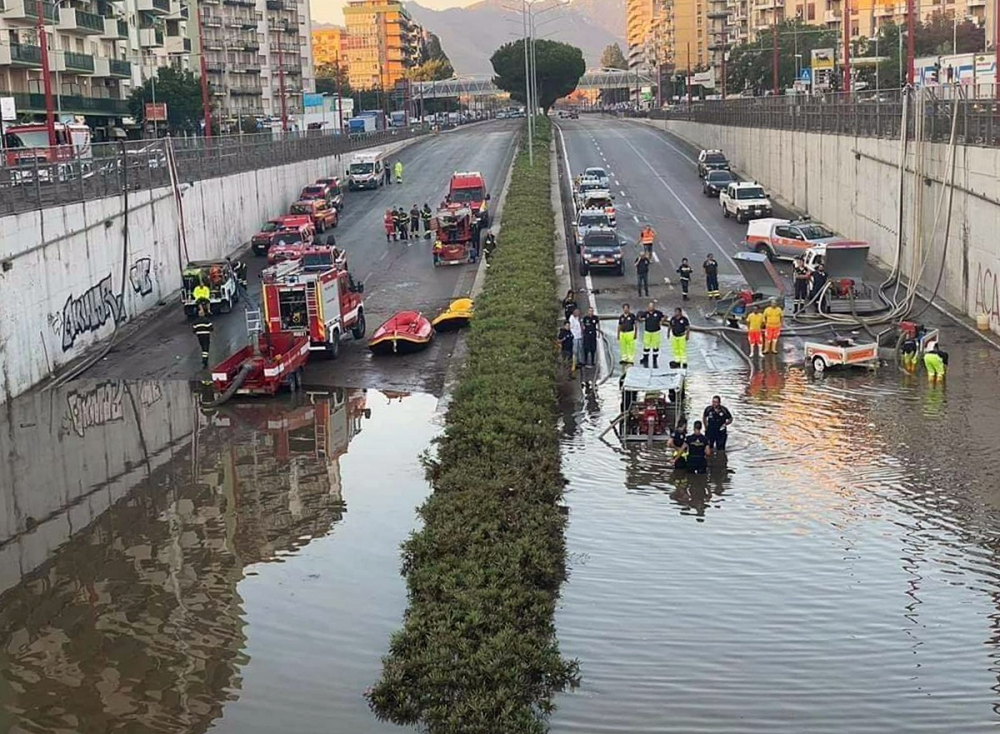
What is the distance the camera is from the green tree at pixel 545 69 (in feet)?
572

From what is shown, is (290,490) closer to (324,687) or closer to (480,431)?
(480,431)

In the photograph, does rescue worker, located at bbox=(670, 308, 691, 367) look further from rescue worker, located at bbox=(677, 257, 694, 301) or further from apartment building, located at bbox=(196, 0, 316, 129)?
apartment building, located at bbox=(196, 0, 316, 129)

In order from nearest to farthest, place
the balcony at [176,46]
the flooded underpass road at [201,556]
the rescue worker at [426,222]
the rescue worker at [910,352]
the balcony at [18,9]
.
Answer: the flooded underpass road at [201,556], the rescue worker at [910,352], the rescue worker at [426,222], the balcony at [18,9], the balcony at [176,46]

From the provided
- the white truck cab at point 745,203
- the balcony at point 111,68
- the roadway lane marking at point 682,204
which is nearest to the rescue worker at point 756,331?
the roadway lane marking at point 682,204

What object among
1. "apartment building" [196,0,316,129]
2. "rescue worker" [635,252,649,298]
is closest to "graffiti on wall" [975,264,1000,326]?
"rescue worker" [635,252,649,298]

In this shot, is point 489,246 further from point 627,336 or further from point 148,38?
point 148,38

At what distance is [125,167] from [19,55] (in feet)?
127

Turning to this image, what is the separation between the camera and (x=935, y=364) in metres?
29.5

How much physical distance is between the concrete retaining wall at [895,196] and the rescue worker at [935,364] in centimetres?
428

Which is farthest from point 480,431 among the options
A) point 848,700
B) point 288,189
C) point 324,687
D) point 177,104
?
point 177,104

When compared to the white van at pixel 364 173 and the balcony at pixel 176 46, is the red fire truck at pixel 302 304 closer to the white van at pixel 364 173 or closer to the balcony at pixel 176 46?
the white van at pixel 364 173

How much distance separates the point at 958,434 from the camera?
25.1 m

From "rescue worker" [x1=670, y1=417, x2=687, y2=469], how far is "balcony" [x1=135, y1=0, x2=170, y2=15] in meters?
90.3

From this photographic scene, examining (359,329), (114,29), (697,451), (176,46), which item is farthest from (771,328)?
(176,46)
